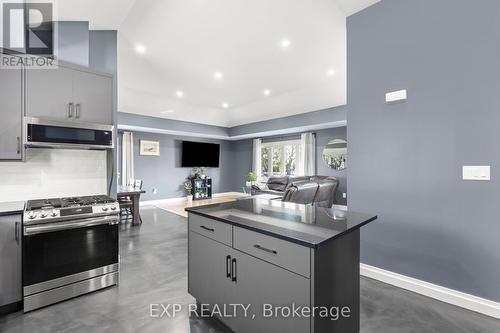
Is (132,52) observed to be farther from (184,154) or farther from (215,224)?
(184,154)

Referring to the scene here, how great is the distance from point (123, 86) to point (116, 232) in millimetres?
4586

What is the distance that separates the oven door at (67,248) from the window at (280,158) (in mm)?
6694

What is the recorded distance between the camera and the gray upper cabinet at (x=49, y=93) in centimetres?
229

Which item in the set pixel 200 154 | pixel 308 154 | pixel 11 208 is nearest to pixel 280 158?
pixel 308 154

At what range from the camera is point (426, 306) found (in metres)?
2.12

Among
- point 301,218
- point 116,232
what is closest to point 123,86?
point 116,232

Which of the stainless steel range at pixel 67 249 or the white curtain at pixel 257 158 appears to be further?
the white curtain at pixel 257 158

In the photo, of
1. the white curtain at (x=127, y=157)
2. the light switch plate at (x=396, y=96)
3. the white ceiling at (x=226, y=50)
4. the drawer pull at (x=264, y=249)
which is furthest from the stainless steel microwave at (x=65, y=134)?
the white curtain at (x=127, y=157)

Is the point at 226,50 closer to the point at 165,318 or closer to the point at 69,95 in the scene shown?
the point at 69,95

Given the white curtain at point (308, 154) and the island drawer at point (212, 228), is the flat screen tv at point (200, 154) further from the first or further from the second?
the island drawer at point (212, 228)

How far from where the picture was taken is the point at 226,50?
12.9 ft

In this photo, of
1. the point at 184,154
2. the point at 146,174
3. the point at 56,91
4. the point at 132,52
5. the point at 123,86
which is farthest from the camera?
the point at 184,154

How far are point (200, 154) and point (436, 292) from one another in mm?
7793

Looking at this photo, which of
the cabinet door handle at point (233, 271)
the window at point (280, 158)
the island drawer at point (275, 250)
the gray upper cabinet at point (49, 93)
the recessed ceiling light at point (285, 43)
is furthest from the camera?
the window at point (280, 158)
